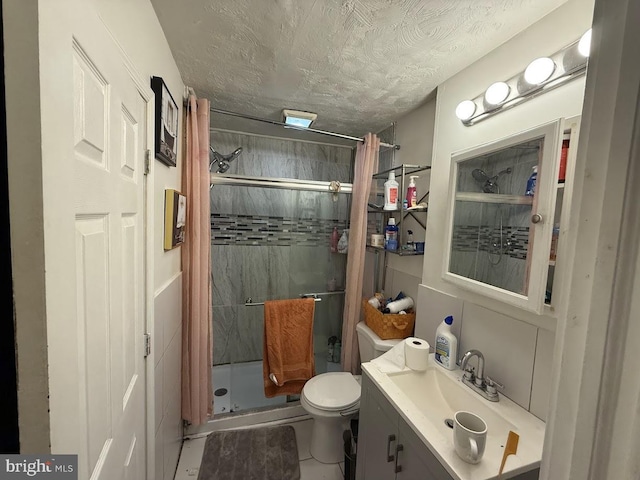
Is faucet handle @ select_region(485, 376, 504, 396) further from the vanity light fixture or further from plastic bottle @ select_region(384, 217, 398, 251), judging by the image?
the vanity light fixture

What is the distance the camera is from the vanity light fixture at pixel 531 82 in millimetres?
843

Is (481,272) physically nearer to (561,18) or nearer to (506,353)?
(506,353)

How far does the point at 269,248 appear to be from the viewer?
250cm

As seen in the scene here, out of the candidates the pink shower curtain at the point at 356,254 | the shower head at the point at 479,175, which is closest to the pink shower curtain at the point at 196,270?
the pink shower curtain at the point at 356,254

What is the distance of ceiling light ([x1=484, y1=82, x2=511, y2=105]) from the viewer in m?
1.08

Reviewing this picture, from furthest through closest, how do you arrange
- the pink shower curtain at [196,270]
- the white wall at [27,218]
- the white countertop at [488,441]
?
the pink shower curtain at [196,270], the white countertop at [488,441], the white wall at [27,218]

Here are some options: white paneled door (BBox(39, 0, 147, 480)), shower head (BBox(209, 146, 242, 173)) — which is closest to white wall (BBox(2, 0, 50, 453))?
white paneled door (BBox(39, 0, 147, 480))

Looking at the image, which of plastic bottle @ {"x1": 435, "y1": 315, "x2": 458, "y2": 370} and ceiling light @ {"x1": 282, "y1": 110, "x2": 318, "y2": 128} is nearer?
plastic bottle @ {"x1": 435, "y1": 315, "x2": 458, "y2": 370}

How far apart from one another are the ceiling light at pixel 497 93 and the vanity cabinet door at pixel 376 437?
137 cm

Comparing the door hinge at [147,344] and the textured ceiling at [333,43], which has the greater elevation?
the textured ceiling at [333,43]

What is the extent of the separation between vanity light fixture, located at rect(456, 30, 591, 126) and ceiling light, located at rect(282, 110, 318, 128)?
966 mm

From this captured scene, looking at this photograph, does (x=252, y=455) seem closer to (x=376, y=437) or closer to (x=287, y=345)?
(x=287, y=345)

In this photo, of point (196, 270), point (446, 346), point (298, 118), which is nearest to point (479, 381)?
point (446, 346)

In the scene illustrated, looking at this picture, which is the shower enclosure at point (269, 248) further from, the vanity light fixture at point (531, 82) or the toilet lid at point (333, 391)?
the vanity light fixture at point (531, 82)
